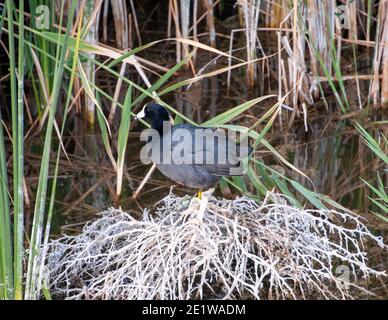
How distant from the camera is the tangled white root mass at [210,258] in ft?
10.2

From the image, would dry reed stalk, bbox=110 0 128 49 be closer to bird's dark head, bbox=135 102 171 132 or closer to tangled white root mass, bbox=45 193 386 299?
bird's dark head, bbox=135 102 171 132

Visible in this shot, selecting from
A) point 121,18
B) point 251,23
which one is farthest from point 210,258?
point 121,18

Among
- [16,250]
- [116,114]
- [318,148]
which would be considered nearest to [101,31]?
[116,114]

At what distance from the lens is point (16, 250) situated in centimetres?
264

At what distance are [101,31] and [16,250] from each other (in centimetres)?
365

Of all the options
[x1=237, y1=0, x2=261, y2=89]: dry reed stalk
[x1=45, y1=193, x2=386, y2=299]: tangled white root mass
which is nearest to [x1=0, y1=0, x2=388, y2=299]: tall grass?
[x1=237, y1=0, x2=261, y2=89]: dry reed stalk

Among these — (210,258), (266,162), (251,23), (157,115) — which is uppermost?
(251,23)

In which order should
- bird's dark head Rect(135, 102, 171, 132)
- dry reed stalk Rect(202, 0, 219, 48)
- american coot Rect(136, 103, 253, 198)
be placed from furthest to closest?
dry reed stalk Rect(202, 0, 219, 48), bird's dark head Rect(135, 102, 171, 132), american coot Rect(136, 103, 253, 198)

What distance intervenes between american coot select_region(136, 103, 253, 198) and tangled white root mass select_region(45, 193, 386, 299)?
121 mm

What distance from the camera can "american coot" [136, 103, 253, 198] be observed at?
3.48m

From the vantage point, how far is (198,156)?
3.49 metres

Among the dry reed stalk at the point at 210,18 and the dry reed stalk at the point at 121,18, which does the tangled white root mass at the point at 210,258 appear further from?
the dry reed stalk at the point at 210,18

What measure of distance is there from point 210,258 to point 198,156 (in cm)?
53

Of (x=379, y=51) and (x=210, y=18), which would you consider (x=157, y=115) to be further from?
(x=210, y=18)
